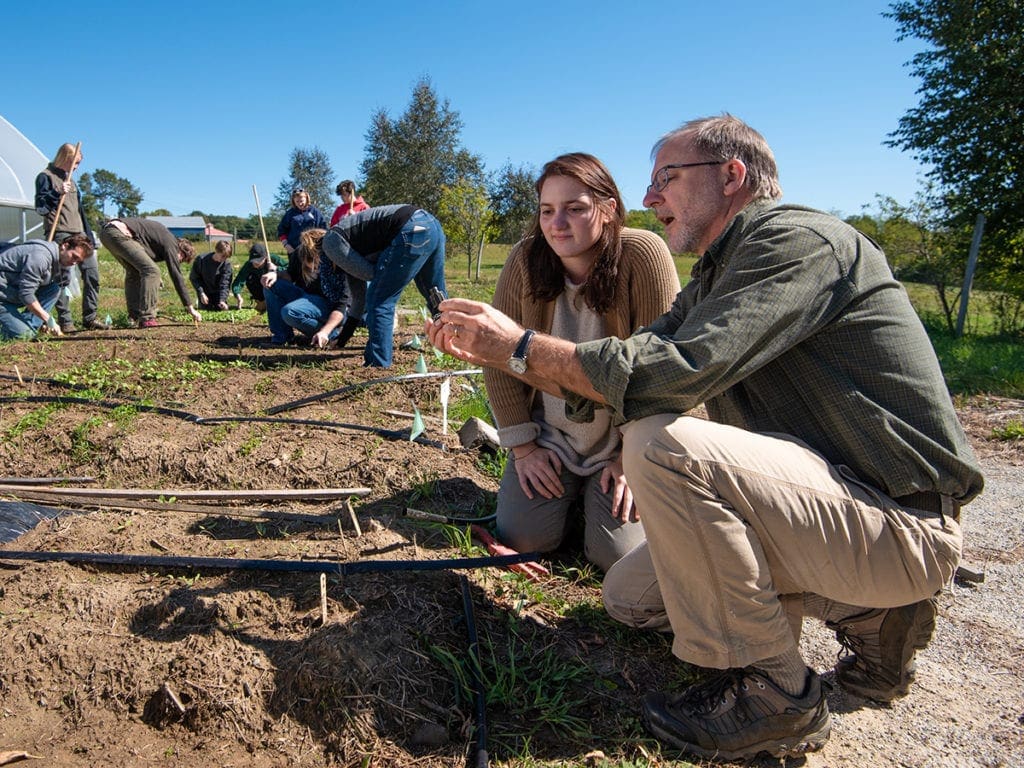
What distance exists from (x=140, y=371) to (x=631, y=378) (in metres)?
4.63

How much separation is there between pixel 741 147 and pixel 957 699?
1.75 metres

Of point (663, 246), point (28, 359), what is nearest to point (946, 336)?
point (663, 246)

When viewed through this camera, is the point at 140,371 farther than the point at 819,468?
Yes

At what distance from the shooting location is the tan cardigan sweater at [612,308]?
104 inches

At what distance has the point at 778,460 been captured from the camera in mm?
1733

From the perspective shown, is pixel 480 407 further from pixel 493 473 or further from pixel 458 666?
pixel 458 666

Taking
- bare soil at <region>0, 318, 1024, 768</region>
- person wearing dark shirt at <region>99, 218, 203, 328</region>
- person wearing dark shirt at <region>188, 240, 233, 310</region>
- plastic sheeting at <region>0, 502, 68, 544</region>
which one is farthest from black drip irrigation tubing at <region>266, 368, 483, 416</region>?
person wearing dark shirt at <region>188, 240, 233, 310</region>

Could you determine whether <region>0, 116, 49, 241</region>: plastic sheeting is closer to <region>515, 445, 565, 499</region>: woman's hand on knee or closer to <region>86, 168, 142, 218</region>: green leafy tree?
<region>515, 445, 565, 499</region>: woman's hand on knee

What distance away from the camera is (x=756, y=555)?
1.74m

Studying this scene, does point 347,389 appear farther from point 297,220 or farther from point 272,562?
point 297,220

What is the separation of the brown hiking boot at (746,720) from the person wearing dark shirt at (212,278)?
32.0 ft

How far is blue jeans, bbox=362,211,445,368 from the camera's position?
531cm

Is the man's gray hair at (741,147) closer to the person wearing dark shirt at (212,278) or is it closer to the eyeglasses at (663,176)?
the eyeglasses at (663,176)

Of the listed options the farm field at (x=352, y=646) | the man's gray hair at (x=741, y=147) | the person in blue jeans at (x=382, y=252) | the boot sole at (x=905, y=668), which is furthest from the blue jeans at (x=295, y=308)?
the boot sole at (x=905, y=668)
